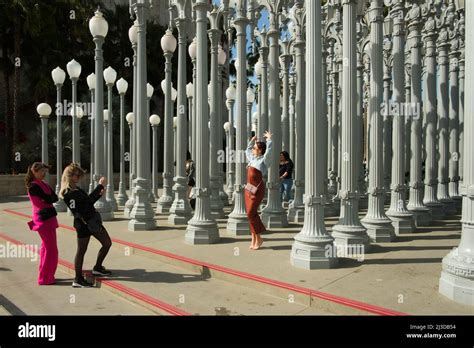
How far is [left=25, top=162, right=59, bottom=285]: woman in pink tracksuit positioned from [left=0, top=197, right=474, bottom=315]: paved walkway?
0.31 m

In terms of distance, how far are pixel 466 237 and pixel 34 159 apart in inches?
1080

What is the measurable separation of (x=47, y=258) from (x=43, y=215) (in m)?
0.71

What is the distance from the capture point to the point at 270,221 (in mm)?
9578

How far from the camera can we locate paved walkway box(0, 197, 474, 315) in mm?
4715

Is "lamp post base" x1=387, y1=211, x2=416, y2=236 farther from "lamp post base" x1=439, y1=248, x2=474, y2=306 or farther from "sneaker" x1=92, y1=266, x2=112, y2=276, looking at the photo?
"sneaker" x1=92, y1=266, x2=112, y2=276

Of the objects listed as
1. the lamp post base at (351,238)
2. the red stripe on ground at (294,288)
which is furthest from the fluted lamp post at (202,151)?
the lamp post base at (351,238)

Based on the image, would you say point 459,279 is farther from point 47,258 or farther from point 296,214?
point 296,214

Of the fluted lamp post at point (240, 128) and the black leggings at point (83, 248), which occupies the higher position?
the fluted lamp post at point (240, 128)

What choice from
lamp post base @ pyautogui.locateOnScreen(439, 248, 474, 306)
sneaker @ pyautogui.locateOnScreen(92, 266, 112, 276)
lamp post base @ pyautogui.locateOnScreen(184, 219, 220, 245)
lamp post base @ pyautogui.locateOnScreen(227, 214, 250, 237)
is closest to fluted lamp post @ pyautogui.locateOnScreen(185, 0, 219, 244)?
lamp post base @ pyautogui.locateOnScreen(184, 219, 220, 245)

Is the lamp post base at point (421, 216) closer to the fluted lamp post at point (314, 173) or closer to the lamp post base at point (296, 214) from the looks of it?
the lamp post base at point (296, 214)

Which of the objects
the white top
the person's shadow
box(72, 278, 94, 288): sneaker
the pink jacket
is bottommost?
box(72, 278, 94, 288): sneaker

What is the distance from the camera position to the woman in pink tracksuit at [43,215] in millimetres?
5688
